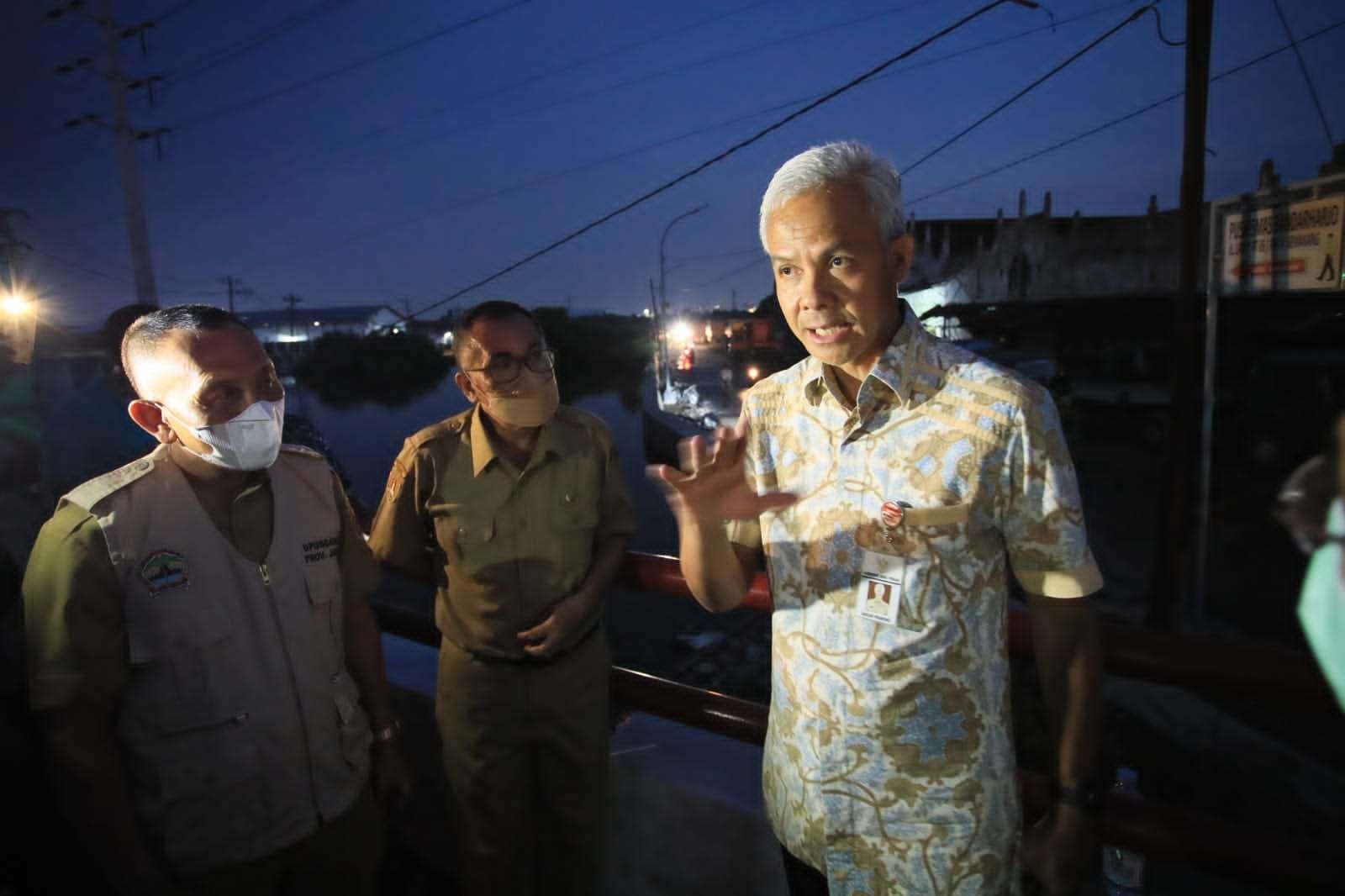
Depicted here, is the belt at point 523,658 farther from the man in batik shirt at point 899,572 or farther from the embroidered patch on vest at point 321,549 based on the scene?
the man in batik shirt at point 899,572

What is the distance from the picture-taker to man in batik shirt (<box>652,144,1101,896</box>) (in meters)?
1.35

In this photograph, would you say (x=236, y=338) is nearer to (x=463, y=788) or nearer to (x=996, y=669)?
(x=463, y=788)

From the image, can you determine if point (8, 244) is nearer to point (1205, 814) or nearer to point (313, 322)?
point (1205, 814)

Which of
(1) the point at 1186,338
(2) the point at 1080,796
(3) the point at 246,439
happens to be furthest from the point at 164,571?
(1) the point at 1186,338

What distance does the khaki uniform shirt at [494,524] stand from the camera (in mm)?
2217

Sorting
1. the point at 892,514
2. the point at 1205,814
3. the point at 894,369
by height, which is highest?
the point at 894,369

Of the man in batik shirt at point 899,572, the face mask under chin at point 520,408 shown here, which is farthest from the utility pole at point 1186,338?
the face mask under chin at point 520,408

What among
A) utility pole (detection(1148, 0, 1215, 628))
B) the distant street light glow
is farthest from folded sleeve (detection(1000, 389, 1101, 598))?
the distant street light glow

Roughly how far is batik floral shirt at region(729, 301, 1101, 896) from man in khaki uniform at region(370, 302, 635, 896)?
3.14 feet

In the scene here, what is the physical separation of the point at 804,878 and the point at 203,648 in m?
1.40

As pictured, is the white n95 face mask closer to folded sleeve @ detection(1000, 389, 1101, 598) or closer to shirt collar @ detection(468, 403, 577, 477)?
shirt collar @ detection(468, 403, 577, 477)

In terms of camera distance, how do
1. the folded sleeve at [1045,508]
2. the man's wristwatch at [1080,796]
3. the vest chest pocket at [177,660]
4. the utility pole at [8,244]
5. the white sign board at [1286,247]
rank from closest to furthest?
the folded sleeve at [1045,508], the man's wristwatch at [1080,796], the vest chest pocket at [177,660], the white sign board at [1286,247], the utility pole at [8,244]

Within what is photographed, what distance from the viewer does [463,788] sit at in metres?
2.23

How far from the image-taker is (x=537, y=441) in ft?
7.71
